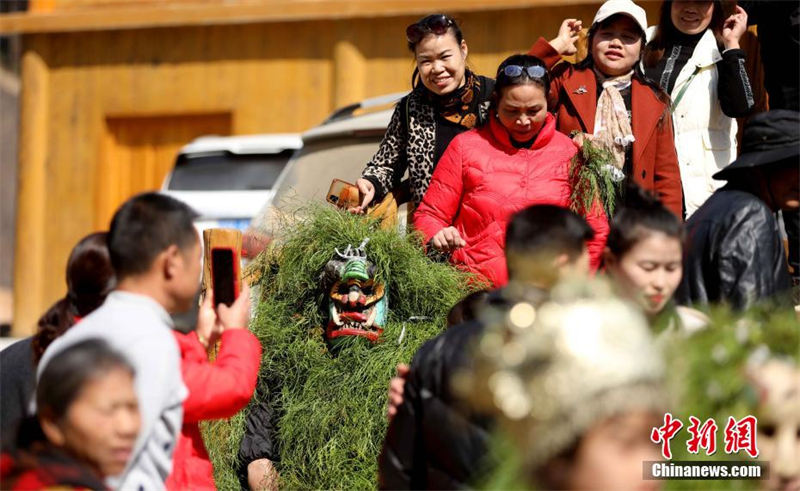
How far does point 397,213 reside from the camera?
18.6 feet

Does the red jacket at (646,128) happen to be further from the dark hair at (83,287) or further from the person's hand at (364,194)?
the dark hair at (83,287)

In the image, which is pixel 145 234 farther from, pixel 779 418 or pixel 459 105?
pixel 459 105

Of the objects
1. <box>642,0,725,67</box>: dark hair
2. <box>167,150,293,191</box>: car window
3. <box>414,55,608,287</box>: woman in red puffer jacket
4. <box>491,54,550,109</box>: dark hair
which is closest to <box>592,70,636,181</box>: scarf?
<box>414,55,608,287</box>: woman in red puffer jacket

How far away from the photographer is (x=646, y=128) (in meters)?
5.38

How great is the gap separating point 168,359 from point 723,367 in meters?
1.44

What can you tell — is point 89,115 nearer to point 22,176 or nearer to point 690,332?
point 22,176

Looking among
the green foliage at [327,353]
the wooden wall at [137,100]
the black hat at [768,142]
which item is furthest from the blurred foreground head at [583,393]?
the wooden wall at [137,100]

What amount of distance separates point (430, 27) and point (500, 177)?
0.83 meters

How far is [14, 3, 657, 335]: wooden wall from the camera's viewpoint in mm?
13836

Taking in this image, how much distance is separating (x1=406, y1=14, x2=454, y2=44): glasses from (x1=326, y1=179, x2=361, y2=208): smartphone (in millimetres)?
692

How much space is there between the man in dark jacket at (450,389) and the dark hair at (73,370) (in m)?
0.81

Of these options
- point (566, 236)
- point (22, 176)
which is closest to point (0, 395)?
point (566, 236)

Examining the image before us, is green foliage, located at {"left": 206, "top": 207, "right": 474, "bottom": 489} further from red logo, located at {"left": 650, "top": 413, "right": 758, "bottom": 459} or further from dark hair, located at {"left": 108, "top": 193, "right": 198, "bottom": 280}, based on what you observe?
red logo, located at {"left": 650, "top": 413, "right": 758, "bottom": 459}

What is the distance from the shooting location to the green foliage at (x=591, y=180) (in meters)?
5.21
